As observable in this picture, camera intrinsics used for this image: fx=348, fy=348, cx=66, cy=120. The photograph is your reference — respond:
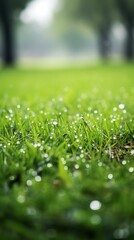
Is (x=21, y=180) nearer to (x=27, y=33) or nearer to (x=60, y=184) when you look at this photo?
(x=60, y=184)

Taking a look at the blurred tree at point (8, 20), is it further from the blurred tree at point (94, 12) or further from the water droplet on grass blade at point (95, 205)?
the water droplet on grass blade at point (95, 205)

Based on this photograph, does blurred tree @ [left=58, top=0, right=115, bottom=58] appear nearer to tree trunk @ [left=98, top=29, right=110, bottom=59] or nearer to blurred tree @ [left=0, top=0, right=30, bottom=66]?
tree trunk @ [left=98, top=29, right=110, bottom=59]

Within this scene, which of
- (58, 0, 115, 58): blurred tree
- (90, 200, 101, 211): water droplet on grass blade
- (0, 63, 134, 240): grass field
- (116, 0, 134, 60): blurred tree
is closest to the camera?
(0, 63, 134, 240): grass field

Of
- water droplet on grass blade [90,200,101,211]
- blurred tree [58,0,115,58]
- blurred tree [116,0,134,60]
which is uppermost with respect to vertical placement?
blurred tree [58,0,115,58]

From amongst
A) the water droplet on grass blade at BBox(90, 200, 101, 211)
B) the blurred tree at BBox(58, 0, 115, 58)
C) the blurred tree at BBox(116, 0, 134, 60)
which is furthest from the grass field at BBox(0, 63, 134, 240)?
the blurred tree at BBox(58, 0, 115, 58)

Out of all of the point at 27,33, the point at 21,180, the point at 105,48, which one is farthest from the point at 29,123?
the point at 27,33

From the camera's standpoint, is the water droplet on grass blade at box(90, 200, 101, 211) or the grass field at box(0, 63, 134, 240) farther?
the water droplet on grass blade at box(90, 200, 101, 211)

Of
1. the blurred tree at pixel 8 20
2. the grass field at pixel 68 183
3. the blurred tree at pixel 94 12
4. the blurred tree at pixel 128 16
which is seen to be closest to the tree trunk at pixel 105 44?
the blurred tree at pixel 94 12
